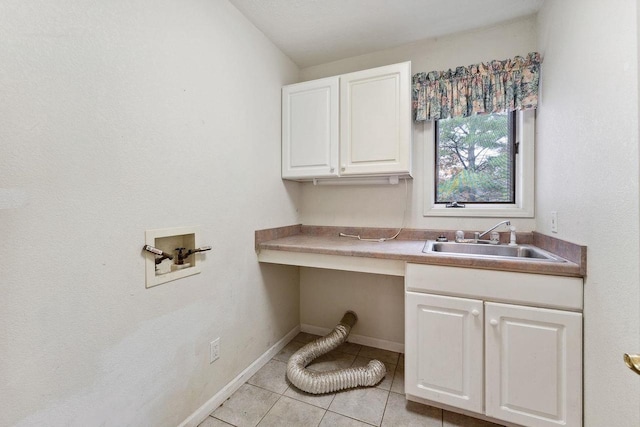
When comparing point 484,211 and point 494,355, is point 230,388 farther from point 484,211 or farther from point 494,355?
point 484,211

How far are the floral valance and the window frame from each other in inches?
5.7

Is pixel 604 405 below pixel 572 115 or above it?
below

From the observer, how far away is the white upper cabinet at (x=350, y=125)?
5.81 ft

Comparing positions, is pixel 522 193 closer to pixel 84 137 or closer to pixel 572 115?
pixel 572 115

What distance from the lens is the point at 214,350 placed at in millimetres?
1497

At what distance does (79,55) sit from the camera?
36.6 inches

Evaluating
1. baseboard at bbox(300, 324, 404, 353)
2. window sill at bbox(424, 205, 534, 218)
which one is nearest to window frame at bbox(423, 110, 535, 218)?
window sill at bbox(424, 205, 534, 218)

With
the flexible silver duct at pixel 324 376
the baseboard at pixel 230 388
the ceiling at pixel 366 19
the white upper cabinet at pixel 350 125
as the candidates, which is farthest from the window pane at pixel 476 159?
the baseboard at pixel 230 388

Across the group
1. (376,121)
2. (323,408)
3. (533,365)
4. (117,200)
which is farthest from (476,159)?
(117,200)

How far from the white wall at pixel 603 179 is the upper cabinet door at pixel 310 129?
4.17 ft

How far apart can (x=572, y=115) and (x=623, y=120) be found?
17.0 inches

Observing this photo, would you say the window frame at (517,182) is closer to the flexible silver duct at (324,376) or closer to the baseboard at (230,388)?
the flexible silver duct at (324,376)

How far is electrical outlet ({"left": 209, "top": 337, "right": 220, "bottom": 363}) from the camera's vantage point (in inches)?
58.0

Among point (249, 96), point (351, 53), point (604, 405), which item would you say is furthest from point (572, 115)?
point (249, 96)
